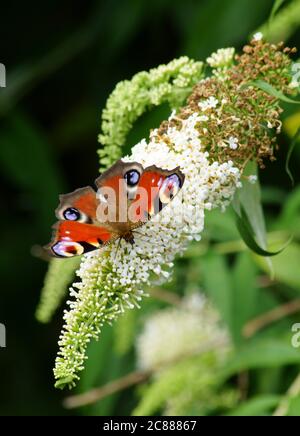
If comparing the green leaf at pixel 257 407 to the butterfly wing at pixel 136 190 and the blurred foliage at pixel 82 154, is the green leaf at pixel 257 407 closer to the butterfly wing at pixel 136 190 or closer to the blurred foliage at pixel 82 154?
the blurred foliage at pixel 82 154

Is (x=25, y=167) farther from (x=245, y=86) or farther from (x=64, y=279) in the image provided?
(x=245, y=86)

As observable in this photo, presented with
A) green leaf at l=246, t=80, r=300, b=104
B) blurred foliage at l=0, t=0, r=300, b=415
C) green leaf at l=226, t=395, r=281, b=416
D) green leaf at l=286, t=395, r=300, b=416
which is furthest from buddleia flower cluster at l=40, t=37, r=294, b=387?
blurred foliage at l=0, t=0, r=300, b=415

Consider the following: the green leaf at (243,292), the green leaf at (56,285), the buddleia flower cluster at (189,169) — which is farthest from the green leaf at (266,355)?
the buddleia flower cluster at (189,169)

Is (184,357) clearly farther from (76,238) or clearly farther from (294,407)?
(76,238)

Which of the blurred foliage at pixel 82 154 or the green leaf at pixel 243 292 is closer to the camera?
the green leaf at pixel 243 292

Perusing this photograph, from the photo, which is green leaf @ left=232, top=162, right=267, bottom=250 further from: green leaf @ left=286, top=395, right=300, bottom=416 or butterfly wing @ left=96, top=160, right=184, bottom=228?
green leaf @ left=286, top=395, right=300, bottom=416
